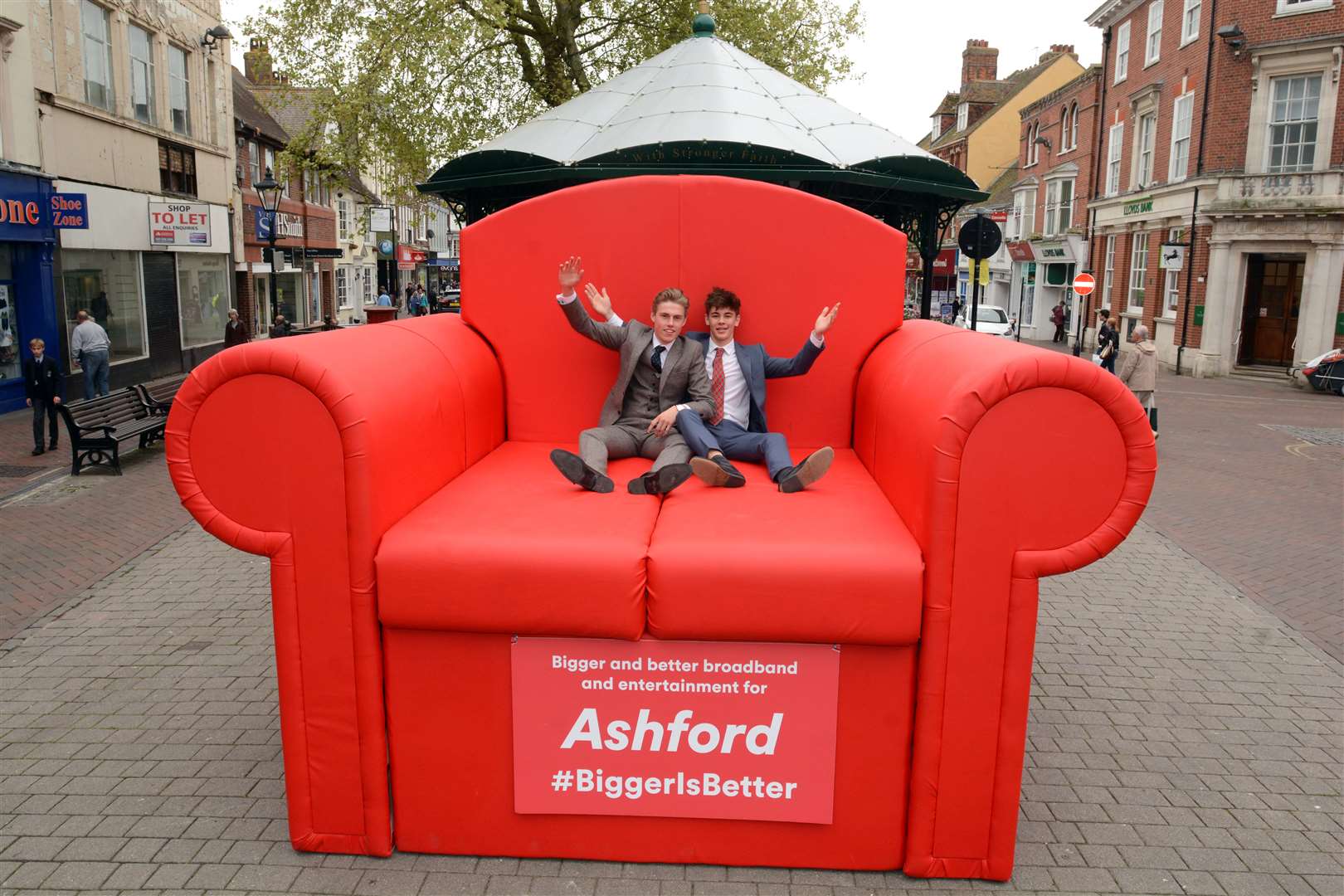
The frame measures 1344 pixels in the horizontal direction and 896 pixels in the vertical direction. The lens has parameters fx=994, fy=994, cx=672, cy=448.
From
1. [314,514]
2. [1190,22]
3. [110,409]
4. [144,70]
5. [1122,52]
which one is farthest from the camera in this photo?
[1122,52]

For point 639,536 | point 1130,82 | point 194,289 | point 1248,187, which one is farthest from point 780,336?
point 1130,82

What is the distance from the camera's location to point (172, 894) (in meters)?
3.45

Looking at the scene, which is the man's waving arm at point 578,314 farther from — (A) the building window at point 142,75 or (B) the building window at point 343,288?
(B) the building window at point 343,288

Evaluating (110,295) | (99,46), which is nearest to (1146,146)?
(99,46)

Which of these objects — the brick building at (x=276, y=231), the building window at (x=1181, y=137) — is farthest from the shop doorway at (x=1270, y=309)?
the brick building at (x=276, y=231)

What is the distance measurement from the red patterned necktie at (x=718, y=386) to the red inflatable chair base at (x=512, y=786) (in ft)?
6.23

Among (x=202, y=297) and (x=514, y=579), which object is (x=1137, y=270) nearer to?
(x=202, y=297)

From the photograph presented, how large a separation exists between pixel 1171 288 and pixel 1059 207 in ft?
40.0

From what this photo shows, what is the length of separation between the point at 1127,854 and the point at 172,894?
3.51 metres

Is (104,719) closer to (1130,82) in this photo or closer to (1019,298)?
(1130,82)

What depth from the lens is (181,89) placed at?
920 inches

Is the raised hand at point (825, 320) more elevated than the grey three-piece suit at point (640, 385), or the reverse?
the raised hand at point (825, 320)

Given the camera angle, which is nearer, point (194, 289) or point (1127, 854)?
point (1127, 854)

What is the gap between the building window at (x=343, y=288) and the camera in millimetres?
48094
